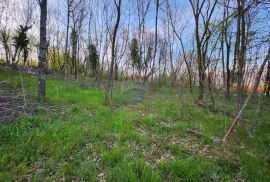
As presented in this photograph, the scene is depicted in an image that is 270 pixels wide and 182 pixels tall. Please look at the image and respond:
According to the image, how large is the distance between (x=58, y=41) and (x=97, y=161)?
28.9 m

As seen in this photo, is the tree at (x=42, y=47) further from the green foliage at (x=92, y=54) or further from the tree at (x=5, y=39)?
the tree at (x=5, y=39)

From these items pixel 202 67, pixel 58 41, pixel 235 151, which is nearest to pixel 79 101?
pixel 235 151

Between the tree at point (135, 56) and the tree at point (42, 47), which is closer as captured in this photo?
the tree at point (42, 47)

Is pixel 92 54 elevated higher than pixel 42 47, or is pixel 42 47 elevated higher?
pixel 92 54

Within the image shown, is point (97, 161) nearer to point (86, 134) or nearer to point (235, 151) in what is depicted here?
point (86, 134)

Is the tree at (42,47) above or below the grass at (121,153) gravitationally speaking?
above

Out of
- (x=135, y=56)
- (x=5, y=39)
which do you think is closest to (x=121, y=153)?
(x=135, y=56)

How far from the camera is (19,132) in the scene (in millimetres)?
3246

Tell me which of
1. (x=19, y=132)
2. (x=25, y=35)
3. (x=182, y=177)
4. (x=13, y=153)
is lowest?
(x=182, y=177)

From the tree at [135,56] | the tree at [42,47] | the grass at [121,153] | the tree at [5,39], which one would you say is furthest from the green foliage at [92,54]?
the grass at [121,153]

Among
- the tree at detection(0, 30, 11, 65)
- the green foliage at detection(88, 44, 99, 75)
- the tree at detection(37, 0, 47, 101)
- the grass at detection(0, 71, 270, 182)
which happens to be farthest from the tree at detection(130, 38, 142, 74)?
the grass at detection(0, 71, 270, 182)

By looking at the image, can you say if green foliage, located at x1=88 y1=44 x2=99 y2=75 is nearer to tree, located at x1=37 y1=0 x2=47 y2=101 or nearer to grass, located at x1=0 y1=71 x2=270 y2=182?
tree, located at x1=37 y1=0 x2=47 y2=101

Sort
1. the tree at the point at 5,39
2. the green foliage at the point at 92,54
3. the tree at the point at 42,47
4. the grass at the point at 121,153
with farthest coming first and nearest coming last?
the green foliage at the point at 92,54 → the tree at the point at 5,39 → the tree at the point at 42,47 → the grass at the point at 121,153

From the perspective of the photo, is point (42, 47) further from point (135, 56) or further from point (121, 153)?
point (135, 56)
